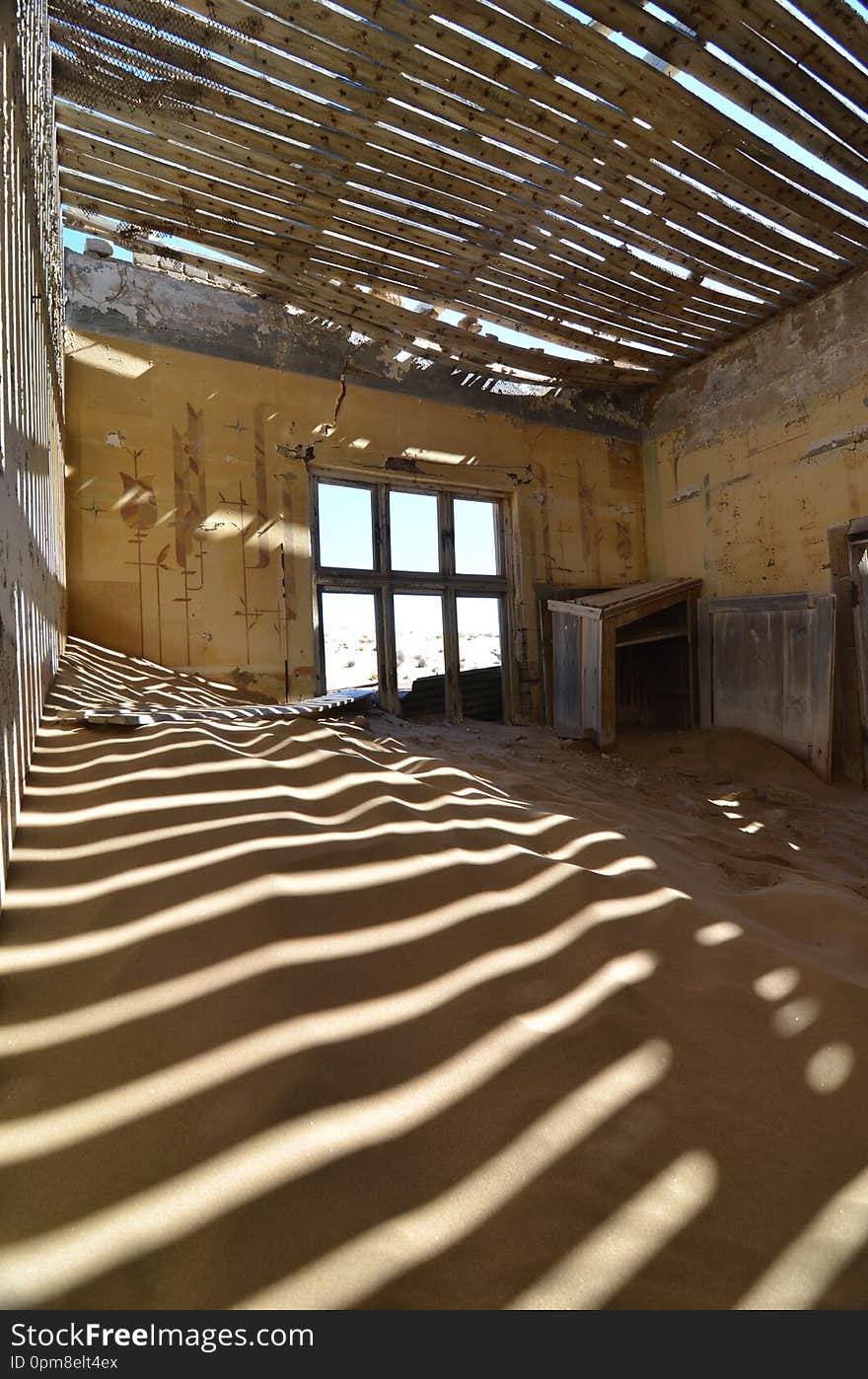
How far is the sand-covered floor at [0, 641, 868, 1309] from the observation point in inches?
29.8

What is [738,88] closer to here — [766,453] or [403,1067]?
[766,453]

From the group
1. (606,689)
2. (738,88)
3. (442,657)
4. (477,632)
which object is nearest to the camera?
(738,88)

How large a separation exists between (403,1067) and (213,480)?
584 centimetres

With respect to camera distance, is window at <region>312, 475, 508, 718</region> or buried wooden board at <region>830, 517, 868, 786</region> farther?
window at <region>312, 475, 508, 718</region>

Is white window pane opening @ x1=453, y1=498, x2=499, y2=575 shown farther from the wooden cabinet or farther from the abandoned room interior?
the wooden cabinet

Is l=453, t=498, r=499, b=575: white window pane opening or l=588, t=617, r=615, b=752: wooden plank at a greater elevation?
l=453, t=498, r=499, b=575: white window pane opening

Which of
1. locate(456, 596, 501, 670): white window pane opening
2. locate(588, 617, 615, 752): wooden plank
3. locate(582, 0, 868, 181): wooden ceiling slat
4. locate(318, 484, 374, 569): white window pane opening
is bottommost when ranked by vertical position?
locate(588, 617, 615, 752): wooden plank

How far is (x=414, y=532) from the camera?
7.05 meters

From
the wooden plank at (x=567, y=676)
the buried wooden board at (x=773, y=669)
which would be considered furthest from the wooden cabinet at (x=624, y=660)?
the buried wooden board at (x=773, y=669)

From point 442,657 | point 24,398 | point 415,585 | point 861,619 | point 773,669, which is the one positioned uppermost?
point 415,585

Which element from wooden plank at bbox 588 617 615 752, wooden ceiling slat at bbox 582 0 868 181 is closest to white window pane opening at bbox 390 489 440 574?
wooden plank at bbox 588 617 615 752

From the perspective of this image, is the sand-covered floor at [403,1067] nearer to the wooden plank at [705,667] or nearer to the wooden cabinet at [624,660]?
the wooden cabinet at [624,660]

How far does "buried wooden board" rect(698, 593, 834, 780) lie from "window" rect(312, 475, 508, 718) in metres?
2.40

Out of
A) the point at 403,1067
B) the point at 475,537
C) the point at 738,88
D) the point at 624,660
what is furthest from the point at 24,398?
the point at 624,660
